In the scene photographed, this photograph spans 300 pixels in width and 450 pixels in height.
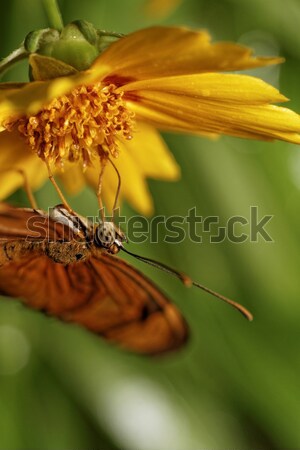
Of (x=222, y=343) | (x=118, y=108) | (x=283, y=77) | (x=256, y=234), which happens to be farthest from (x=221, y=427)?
(x=118, y=108)

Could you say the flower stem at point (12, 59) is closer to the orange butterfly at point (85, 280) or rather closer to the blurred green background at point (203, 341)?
the orange butterfly at point (85, 280)

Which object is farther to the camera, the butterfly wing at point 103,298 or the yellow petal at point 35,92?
the butterfly wing at point 103,298

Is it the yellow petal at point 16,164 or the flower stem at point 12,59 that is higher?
the flower stem at point 12,59

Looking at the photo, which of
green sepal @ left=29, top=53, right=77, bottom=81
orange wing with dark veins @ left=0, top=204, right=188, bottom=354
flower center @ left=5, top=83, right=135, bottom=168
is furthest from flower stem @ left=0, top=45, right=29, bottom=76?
orange wing with dark veins @ left=0, top=204, right=188, bottom=354

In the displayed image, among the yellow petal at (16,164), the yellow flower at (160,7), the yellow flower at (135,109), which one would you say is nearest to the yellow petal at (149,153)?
the yellow flower at (135,109)

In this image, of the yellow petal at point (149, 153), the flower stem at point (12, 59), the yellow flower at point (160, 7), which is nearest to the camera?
the flower stem at point (12, 59)

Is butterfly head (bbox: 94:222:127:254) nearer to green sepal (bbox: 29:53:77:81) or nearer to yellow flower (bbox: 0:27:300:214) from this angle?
yellow flower (bbox: 0:27:300:214)

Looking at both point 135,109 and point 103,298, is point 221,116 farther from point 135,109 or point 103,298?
point 103,298
